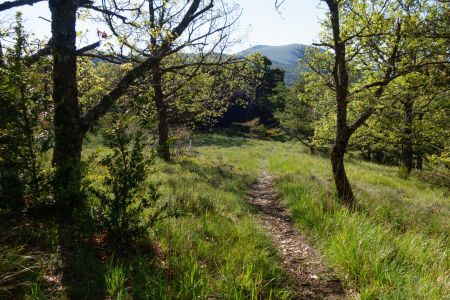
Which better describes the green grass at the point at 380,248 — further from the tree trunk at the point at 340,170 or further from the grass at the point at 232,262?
the tree trunk at the point at 340,170

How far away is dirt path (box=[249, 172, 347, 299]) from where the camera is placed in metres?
4.79

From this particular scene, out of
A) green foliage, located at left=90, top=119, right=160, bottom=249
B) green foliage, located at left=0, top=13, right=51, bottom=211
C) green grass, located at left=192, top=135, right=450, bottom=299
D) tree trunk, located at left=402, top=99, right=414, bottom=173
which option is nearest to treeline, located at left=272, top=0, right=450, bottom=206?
tree trunk, located at left=402, top=99, right=414, bottom=173

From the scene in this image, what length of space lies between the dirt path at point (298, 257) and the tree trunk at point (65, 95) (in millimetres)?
3692

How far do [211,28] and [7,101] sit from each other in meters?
5.94

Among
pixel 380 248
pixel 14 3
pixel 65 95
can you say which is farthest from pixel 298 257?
pixel 14 3

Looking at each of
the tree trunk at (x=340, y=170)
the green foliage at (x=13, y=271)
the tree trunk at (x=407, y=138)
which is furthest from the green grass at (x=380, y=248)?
the tree trunk at (x=407, y=138)

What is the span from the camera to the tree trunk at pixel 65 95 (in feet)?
17.7

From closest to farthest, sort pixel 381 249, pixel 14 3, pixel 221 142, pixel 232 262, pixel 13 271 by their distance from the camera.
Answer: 1. pixel 13 271
2. pixel 232 262
3. pixel 381 249
4. pixel 14 3
5. pixel 221 142

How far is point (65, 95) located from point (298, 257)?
4.88m

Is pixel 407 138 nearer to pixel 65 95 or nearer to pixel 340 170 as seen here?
pixel 340 170

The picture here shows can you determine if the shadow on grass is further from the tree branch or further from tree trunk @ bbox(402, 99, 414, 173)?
the tree branch

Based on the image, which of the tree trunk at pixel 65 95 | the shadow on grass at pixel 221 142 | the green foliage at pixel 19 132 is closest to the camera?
the green foliage at pixel 19 132

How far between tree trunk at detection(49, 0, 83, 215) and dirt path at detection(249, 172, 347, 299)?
369 cm

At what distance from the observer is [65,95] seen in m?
5.58
